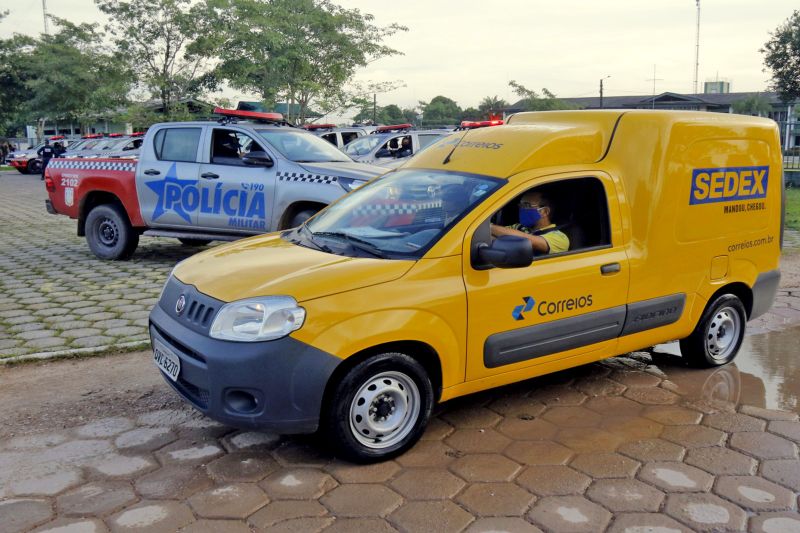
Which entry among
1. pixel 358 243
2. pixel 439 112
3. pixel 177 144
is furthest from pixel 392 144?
pixel 439 112

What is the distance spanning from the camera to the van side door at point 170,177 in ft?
29.3

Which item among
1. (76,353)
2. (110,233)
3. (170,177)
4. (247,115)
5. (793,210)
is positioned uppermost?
(247,115)

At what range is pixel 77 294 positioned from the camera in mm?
7523

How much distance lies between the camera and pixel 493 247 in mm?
3865

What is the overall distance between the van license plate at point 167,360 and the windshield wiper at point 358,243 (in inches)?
45.6

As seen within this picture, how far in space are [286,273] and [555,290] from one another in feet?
5.17

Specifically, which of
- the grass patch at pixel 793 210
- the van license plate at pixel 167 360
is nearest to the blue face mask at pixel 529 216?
the van license plate at pixel 167 360

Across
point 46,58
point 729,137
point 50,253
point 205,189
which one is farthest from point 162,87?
point 729,137

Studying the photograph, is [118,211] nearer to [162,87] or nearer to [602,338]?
[602,338]

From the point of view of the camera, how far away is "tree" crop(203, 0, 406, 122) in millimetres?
24422

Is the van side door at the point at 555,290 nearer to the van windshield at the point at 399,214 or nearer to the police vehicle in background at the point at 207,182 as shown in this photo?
the van windshield at the point at 399,214

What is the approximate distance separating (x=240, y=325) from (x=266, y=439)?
0.86m

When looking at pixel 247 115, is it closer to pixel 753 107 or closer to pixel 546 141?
pixel 546 141

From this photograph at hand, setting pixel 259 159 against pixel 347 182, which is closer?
pixel 347 182
